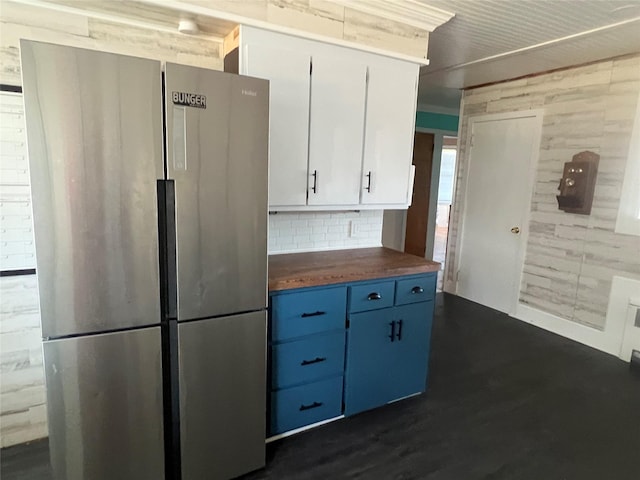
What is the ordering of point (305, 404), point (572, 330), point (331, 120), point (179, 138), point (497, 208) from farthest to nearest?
point (497, 208) < point (572, 330) < point (331, 120) < point (305, 404) < point (179, 138)

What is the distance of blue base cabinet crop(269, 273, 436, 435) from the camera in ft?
6.93

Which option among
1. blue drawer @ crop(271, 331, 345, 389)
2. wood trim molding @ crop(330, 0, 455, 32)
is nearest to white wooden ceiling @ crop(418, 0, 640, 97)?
wood trim molding @ crop(330, 0, 455, 32)

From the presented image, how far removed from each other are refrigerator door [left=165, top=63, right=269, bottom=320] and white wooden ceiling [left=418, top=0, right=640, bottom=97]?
1.47 m

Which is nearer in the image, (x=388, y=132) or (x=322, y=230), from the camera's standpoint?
(x=388, y=132)

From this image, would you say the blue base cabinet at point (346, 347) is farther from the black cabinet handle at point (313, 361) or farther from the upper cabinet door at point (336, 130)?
the upper cabinet door at point (336, 130)

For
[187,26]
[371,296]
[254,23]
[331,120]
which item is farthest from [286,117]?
[371,296]

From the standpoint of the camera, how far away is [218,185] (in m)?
1.65

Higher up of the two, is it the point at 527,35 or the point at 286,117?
the point at 527,35

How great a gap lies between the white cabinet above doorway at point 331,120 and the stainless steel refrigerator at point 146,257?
0.49 metres

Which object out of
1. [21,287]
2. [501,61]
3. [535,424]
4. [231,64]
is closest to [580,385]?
[535,424]

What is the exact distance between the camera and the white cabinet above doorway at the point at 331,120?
214 cm

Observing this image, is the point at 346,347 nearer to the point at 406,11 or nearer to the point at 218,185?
the point at 218,185

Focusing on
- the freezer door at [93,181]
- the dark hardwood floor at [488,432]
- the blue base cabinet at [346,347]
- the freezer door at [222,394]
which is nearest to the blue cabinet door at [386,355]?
the blue base cabinet at [346,347]

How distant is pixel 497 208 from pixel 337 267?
2829 millimetres
